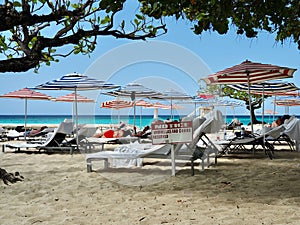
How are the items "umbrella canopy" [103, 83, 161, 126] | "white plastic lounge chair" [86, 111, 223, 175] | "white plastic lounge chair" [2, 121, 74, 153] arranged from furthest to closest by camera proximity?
"umbrella canopy" [103, 83, 161, 126], "white plastic lounge chair" [2, 121, 74, 153], "white plastic lounge chair" [86, 111, 223, 175]

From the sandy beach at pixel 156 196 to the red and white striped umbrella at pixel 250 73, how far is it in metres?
1.86

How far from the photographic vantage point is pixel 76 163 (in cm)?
678

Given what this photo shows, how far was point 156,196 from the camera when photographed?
158 inches

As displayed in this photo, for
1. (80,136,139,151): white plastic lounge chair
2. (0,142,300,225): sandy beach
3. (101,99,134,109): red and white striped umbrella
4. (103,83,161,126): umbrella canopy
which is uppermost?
(103,83,161,126): umbrella canopy

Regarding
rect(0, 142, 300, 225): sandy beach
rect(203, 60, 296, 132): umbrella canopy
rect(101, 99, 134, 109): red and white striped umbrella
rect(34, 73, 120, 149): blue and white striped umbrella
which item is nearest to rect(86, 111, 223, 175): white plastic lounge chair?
rect(0, 142, 300, 225): sandy beach

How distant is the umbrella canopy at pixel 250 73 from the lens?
689 centimetres

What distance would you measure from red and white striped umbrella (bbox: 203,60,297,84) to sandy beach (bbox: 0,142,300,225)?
186cm

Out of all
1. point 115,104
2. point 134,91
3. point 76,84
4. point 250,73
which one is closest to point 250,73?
point 250,73

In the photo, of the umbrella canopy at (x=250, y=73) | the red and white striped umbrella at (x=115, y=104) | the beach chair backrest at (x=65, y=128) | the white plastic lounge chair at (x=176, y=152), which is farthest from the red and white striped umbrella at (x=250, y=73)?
the red and white striped umbrella at (x=115, y=104)

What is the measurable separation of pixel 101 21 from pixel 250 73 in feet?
14.5

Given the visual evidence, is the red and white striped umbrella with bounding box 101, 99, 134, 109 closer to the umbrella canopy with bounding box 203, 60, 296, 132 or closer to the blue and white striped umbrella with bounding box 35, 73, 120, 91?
the blue and white striped umbrella with bounding box 35, 73, 120, 91

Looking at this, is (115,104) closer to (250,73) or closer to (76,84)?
(76,84)

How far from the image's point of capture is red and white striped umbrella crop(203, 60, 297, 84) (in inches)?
271

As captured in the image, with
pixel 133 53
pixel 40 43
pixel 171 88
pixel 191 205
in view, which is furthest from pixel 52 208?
pixel 171 88
